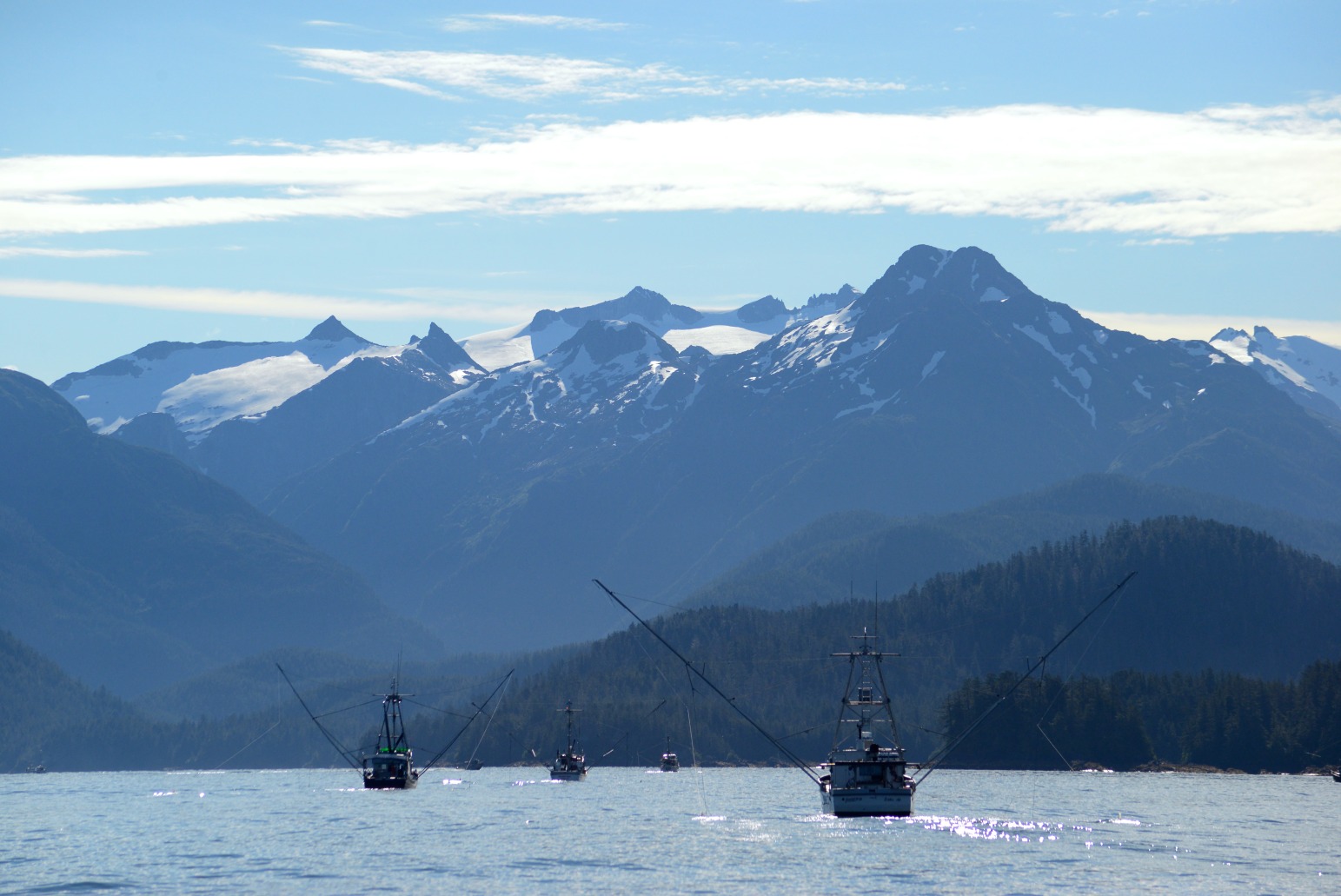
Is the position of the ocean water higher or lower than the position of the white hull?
lower

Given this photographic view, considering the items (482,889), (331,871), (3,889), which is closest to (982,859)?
(482,889)

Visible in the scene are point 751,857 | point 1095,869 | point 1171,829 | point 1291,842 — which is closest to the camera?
point 1095,869

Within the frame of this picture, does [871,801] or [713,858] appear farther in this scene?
[871,801]

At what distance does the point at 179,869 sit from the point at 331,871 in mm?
13924

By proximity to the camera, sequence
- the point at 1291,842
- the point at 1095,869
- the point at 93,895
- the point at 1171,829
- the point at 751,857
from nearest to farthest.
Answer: the point at 93,895 < the point at 1095,869 < the point at 751,857 < the point at 1291,842 < the point at 1171,829

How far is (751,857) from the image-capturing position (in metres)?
157

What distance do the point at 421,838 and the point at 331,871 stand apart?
3115cm

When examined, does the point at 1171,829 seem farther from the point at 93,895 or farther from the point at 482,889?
the point at 93,895

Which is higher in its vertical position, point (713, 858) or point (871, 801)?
point (871, 801)

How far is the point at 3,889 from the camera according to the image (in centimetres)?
13675

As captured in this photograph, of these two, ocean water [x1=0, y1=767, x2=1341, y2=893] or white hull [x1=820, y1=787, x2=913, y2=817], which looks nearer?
ocean water [x1=0, y1=767, x2=1341, y2=893]

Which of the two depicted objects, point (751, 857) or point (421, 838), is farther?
point (421, 838)

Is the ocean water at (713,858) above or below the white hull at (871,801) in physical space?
below

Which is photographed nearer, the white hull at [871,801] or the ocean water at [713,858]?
the ocean water at [713,858]
